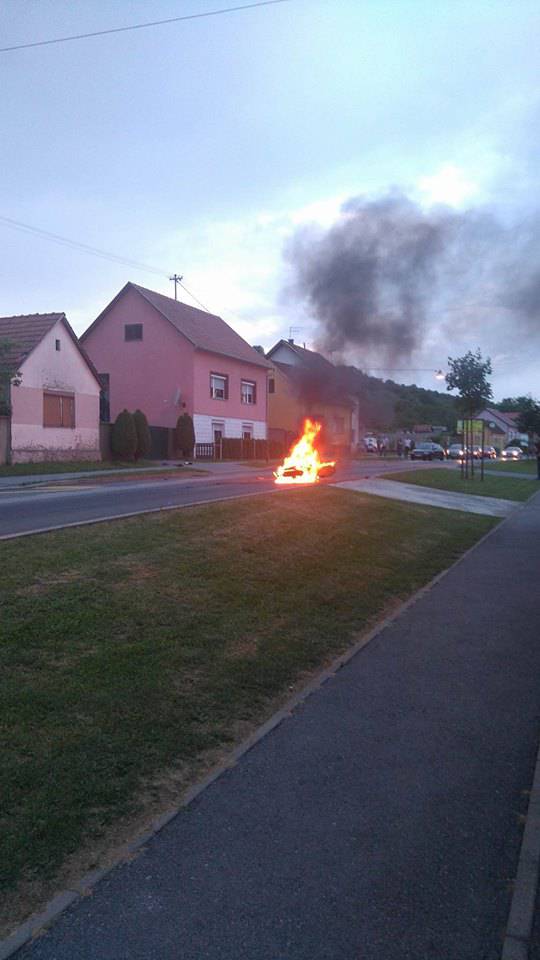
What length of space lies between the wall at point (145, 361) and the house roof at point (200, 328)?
10.4 inches

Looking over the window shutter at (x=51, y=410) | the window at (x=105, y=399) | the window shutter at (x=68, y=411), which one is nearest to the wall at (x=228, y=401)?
the window at (x=105, y=399)

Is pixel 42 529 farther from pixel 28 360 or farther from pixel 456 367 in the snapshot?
pixel 456 367

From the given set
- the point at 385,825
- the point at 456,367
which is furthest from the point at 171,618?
the point at 456,367

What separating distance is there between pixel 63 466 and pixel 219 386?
14.0 m

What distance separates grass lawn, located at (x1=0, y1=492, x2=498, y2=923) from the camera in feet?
12.5

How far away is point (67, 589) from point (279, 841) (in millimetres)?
3664

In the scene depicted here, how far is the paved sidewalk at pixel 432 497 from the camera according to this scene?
19328mm

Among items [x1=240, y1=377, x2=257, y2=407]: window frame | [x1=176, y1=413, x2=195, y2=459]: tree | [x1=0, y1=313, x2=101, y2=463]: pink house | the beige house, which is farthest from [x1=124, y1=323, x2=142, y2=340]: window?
the beige house

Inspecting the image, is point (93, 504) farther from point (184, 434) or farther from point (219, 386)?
point (219, 386)

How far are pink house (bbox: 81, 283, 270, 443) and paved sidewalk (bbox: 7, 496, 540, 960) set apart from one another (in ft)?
109

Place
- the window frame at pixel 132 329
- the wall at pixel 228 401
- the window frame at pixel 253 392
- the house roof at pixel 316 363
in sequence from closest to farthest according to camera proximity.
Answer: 1. the house roof at pixel 316 363
2. the wall at pixel 228 401
3. the window frame at pixel 132 329
4. the window frame at pixel 253 392

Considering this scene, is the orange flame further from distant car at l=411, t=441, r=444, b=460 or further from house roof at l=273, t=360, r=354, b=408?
distant car at l=411, t=441, r=444, b=460

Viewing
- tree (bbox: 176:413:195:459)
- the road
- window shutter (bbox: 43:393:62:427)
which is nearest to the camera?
the road

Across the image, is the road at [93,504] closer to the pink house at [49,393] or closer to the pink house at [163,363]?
the pink house at [49,393]
